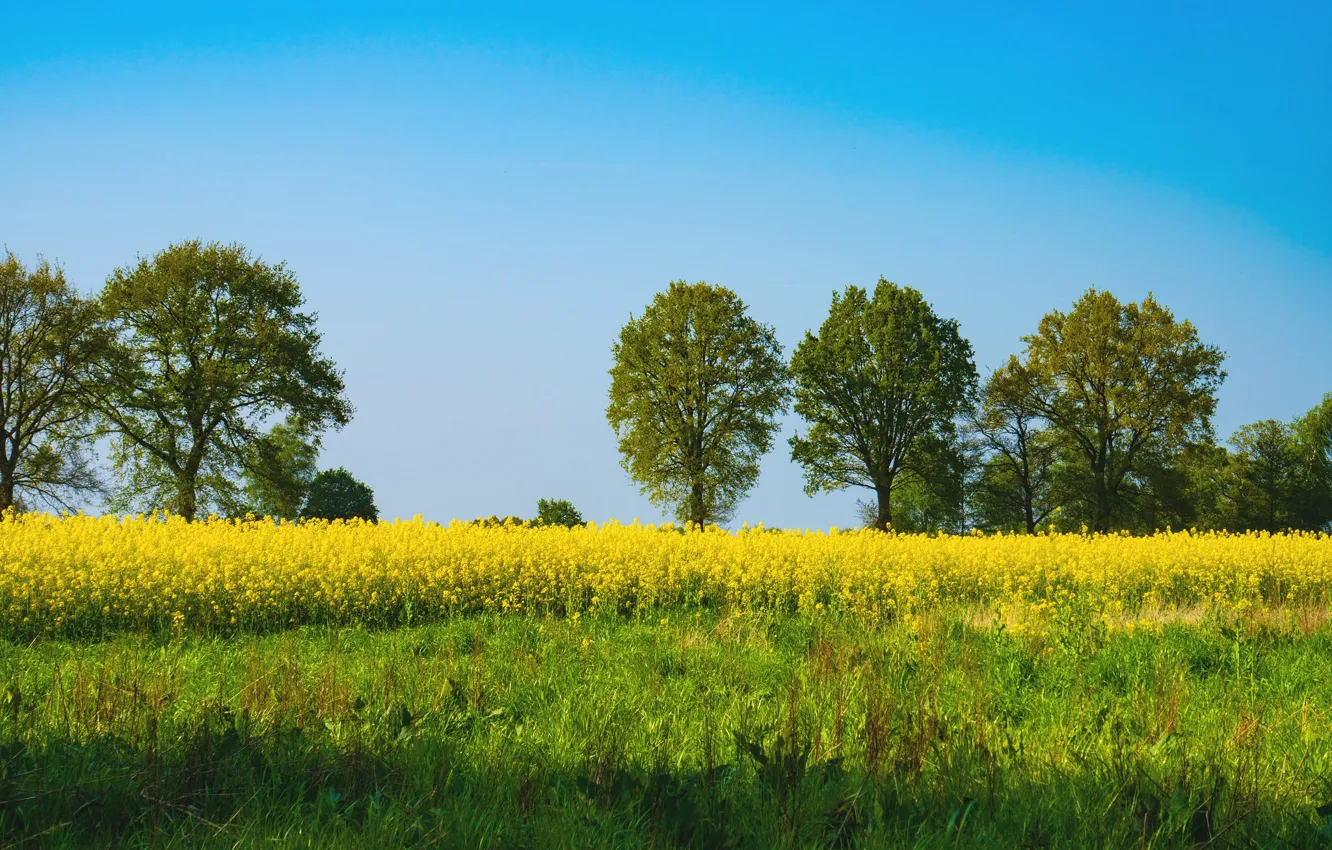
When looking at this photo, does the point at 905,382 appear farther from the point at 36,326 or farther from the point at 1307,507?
the point at 36,326

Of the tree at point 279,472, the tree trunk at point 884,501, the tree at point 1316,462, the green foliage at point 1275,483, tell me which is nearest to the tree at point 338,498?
the tree at point 279,472

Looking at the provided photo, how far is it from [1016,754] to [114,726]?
478 centimetres

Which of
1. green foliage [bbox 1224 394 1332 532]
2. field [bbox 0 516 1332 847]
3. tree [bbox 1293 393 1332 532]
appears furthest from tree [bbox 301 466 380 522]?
tree [bbox 1293 393 1332 532]

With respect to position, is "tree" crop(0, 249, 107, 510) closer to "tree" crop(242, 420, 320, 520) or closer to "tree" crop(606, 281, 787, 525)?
"tree" crop(242, 420, 320, 520)

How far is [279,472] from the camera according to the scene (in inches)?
1253

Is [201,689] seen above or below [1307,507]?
below

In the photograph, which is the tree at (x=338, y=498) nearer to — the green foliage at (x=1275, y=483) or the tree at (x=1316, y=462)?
the green foliage at (x=1275, y=483)

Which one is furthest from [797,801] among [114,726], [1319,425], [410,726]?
[1319,425]

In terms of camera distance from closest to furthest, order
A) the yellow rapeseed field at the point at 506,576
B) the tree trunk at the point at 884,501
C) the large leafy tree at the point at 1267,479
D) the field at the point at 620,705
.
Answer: the field at the point at 620,705 → the yellow rapeseed field at the point at 506,576 → the tree trunk at the point at 884,501 → the large leafy tree at the point at 1267,479

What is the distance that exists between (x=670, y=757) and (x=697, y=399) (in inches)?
1201

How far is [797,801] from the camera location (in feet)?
12.0

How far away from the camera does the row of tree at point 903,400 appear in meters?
34.7

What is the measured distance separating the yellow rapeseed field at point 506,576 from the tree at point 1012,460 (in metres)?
23.0

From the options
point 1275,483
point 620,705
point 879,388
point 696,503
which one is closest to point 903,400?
point 879,388
